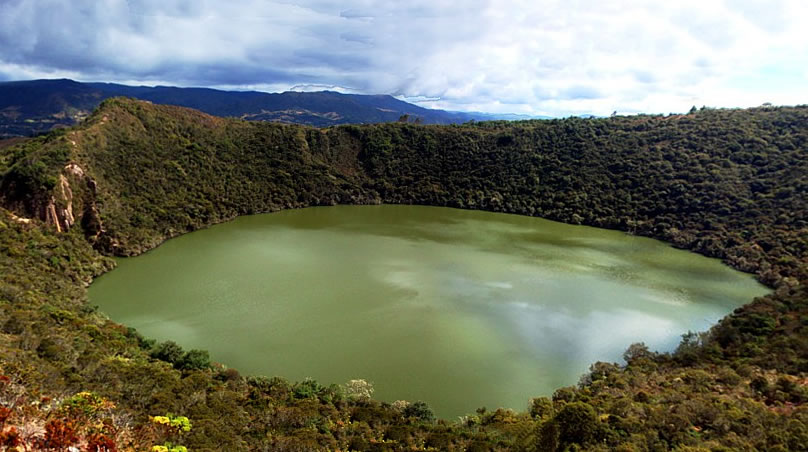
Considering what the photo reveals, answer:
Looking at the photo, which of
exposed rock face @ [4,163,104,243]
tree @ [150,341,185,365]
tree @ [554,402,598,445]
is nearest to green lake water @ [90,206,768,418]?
tree @ [150,341,185,365]

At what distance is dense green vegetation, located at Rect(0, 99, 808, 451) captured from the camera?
16.4m

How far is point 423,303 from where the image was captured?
3425cm

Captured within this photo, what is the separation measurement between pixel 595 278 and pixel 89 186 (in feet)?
169

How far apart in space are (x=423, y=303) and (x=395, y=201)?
44.5m

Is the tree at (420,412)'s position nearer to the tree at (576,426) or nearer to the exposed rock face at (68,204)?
the tree at (576,426)

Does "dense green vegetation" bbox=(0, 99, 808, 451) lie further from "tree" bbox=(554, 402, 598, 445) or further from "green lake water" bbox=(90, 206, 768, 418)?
"green lake water" bbox=(90, 206, 768, 418)

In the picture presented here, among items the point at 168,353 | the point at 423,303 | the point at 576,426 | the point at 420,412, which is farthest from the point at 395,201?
the point at 576,426

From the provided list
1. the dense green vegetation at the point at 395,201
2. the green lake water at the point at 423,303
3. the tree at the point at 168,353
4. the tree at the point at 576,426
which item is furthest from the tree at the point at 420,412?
the tree at the point at 168,353

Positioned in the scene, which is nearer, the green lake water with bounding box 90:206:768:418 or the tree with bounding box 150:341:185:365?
the tree with bounding box 150:341:185:365

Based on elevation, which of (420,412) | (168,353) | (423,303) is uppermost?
(168,353)

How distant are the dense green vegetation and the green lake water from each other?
2367 mm

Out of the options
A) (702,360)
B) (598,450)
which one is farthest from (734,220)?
(598,450)

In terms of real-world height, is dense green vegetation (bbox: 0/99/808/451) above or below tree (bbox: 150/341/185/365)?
above

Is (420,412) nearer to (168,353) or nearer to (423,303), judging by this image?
(423,303)
